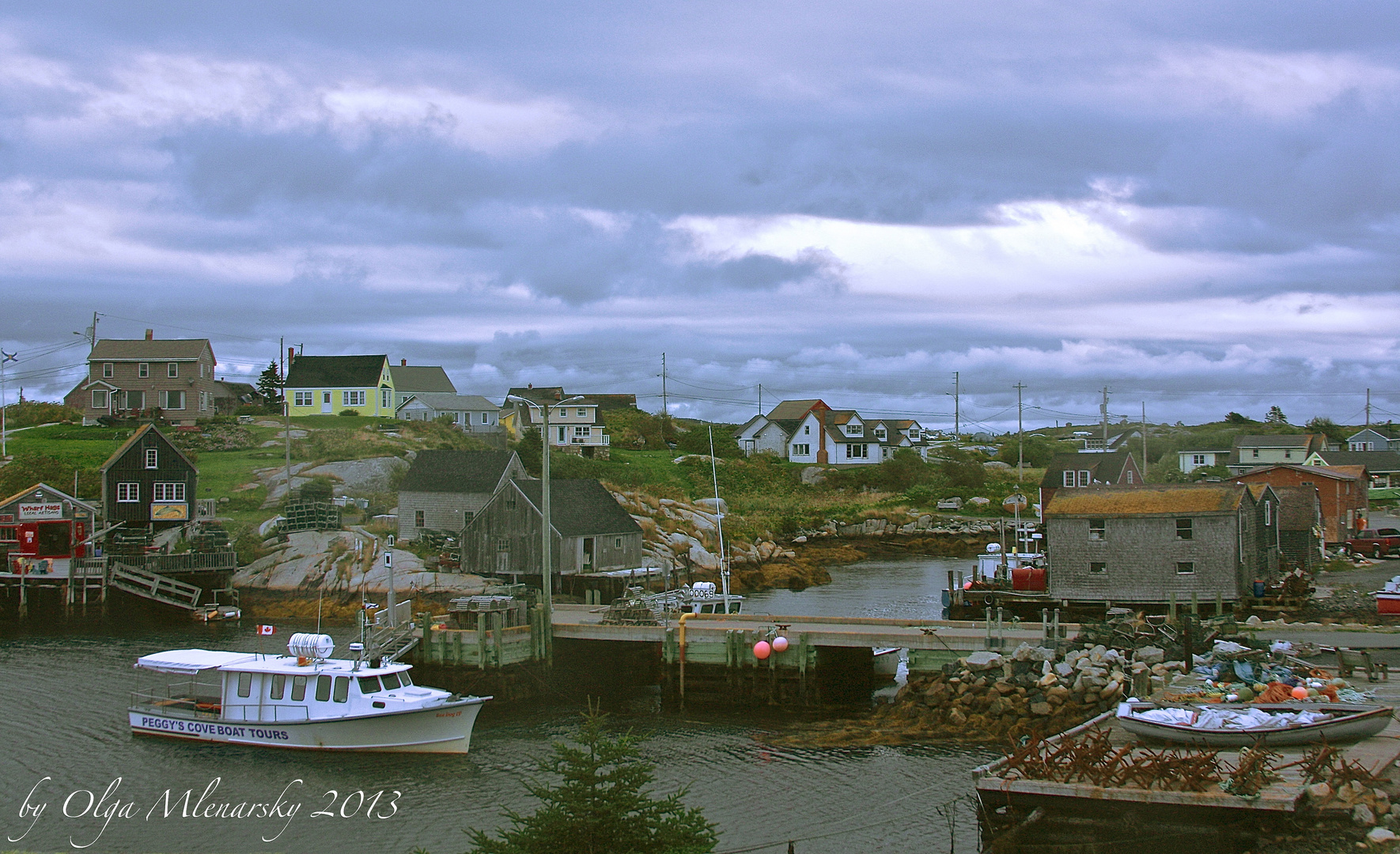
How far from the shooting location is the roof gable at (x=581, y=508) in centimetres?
5081

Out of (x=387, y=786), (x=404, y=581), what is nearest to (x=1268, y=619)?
(x=387, y=786)

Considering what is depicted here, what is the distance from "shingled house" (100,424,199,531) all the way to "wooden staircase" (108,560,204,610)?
185 inches

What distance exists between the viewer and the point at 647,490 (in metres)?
79.4

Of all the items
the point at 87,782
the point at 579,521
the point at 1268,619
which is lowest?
the point at 87,782

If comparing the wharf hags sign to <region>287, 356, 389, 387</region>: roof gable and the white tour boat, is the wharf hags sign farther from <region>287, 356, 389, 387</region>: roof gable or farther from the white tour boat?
<region>287, 356, 389, 387</region>: roof gable

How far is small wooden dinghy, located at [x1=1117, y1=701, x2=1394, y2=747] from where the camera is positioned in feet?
68.0

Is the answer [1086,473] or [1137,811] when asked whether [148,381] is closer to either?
[1086,473]

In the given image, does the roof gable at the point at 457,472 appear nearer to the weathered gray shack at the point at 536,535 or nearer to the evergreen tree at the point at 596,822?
the weathered gray shack at the point at 536,535

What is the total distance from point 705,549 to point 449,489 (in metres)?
16.4

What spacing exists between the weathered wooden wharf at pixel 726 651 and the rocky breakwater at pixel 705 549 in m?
21.2

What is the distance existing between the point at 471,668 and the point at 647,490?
1770 inches

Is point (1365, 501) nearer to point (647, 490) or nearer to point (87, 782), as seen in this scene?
point (647, 490)
